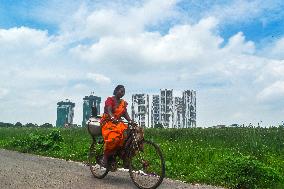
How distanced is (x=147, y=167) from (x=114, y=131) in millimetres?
1279

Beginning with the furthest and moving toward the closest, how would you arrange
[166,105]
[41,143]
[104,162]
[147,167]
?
[166,105]
[41,143]
[104,162]
[147,167]

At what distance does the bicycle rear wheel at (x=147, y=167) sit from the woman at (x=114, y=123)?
60cm

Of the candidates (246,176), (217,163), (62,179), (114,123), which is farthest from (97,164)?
→ (246,176)

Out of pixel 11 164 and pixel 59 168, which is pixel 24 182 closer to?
pixel 59 168

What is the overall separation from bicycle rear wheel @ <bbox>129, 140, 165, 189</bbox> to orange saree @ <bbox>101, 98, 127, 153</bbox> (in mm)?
553

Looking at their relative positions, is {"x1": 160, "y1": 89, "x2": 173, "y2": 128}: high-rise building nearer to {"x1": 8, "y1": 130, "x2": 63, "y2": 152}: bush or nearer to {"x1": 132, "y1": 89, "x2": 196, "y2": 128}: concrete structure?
{"x1": 132, "y1": 89, "x2": 196, "y2": 128}: concrete structure

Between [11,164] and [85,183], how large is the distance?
5206 millimetres

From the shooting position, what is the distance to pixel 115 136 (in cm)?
966

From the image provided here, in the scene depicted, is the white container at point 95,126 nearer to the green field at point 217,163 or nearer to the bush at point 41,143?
the green field at point 217,163

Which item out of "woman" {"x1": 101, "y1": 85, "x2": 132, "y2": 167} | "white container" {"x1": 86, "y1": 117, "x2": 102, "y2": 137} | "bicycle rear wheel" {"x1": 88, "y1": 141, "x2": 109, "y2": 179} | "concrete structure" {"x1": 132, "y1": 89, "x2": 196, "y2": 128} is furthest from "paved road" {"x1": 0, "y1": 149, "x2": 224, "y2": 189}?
"concrete structure" {"x1": 132, "y1": 89, "x2": 196, "y2": 128}

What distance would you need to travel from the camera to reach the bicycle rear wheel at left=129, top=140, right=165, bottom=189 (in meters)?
8.64

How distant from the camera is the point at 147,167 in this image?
8.88 metres

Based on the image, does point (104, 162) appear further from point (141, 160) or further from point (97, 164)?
point (141, 160)

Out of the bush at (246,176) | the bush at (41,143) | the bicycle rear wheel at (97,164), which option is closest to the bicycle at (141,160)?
the bicycle rear wheel at (97,164)
